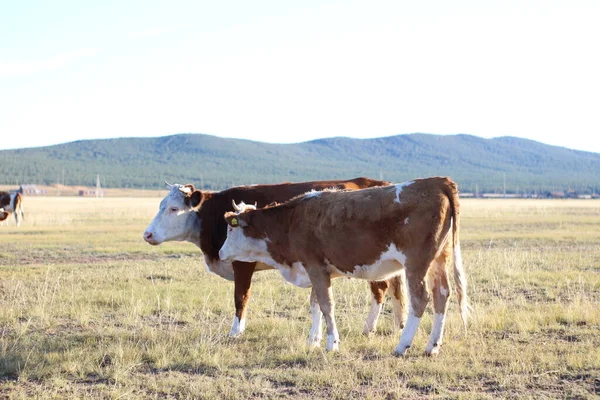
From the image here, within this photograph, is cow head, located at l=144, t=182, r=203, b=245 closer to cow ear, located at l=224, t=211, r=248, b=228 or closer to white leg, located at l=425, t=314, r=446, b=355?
cow ear, located at l=224, t=211, r=248, b=228

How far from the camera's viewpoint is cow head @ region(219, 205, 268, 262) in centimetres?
1042

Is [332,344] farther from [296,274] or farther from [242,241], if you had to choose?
[242,241]

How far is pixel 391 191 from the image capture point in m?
9.11

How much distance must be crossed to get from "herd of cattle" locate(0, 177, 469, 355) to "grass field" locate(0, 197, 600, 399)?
0.53 m

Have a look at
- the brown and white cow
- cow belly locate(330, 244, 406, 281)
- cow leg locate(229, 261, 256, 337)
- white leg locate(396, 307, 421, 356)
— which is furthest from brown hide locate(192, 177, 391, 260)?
white leg locate(396, 307, 421, 356)

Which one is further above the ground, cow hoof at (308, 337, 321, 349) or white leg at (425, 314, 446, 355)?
white leg at (425, 314, 446, 355)

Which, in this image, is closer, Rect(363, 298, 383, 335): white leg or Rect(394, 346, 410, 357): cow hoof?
Rect(394, 346, 410, 357): cow hoof

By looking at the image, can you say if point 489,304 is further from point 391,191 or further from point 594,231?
point 594,231

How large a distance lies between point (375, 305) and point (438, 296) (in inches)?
55.5

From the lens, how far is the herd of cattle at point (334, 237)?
29.0 ft

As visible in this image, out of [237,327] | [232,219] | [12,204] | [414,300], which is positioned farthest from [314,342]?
[12,204]

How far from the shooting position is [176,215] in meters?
11.7

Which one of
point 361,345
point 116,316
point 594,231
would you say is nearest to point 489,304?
point 361,345

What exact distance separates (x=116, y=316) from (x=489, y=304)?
6.08 meters
